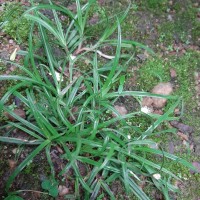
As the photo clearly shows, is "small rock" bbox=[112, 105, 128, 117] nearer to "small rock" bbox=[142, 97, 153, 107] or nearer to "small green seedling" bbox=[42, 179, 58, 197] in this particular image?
"small rock" bbox=[142, 97, 153, 107]

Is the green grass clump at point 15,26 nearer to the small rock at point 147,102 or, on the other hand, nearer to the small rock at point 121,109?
the small rock at point 121,109

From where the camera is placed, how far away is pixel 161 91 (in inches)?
104

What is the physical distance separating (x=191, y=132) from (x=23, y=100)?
1218mm

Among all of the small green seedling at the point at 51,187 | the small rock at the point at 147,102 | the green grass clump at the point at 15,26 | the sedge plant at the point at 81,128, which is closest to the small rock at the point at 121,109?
the sedge plant at the point at 81,128

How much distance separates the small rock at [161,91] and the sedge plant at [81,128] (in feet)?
0.58

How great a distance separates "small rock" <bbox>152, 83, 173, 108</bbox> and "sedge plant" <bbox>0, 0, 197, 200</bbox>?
177mm

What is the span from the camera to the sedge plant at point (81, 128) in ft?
6.91

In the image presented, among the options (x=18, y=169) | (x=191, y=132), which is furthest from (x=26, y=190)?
(x=191, y=132)

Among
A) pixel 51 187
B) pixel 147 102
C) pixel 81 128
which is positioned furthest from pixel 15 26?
pixel 51 187

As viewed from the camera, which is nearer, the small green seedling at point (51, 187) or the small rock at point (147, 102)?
the small green seedling at point (51, 187)

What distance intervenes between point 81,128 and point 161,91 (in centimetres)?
77

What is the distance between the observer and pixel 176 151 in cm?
245

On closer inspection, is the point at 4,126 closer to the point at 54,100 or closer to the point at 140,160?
the point at 54,100

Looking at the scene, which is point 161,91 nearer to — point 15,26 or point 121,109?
point 121,109
